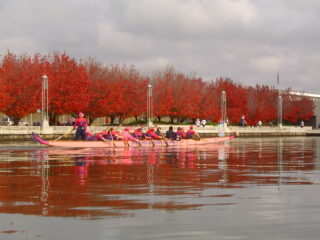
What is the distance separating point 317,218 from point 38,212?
481 centimetres

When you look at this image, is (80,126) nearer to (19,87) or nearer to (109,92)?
(19,87)

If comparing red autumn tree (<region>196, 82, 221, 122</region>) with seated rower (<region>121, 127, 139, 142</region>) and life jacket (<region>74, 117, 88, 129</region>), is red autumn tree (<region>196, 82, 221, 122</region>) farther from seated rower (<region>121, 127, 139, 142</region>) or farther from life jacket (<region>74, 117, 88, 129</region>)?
life jacket (<region>74, 117, 88, 129</region>)

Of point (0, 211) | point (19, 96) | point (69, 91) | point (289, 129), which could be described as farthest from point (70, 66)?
point (0, 211)

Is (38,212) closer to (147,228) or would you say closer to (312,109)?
(147,228)

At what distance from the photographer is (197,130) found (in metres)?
106

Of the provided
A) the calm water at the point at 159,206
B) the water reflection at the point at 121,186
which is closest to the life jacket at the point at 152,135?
the water reflection at the point at 121,186

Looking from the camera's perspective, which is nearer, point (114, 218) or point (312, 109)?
point (114, 218)

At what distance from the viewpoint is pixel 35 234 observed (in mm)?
10250

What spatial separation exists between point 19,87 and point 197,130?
105ft

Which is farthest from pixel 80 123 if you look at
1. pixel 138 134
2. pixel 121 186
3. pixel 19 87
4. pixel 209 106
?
pixel 209 106

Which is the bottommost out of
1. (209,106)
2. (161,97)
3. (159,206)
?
(159,206)

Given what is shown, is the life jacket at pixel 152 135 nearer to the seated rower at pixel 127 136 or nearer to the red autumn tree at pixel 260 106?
the seated rower at pixel 127 136

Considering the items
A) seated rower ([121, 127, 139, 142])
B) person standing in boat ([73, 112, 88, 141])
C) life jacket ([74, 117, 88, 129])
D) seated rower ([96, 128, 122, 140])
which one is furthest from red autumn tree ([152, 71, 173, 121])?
life jacket ([74, 117, 88, 129])

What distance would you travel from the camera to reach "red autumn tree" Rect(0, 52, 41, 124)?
268ft
